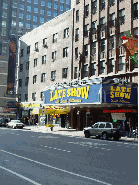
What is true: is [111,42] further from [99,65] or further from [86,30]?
[86,30]

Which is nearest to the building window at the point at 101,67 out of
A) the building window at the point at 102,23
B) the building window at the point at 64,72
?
the building window at the point at 102,23

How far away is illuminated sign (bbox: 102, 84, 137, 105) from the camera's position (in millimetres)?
33125

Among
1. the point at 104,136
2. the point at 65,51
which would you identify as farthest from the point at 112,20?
the point at 104,136

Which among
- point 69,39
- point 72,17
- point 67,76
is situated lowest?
point 67,76

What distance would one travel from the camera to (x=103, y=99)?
108 ft

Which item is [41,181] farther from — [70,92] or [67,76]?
[67,76]

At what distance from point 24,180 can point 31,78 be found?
5427 cm

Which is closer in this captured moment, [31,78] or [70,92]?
[70,92]

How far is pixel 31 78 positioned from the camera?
2457 inches

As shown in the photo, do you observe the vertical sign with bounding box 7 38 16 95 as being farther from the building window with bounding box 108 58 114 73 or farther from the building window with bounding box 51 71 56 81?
the building window with bounding box 108 58 114 73

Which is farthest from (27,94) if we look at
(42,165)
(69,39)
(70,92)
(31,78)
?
(42,165)

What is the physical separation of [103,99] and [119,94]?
2.50 metres

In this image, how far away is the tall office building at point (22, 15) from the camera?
112625 mm

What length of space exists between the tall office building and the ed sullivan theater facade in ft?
244
